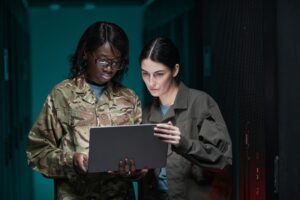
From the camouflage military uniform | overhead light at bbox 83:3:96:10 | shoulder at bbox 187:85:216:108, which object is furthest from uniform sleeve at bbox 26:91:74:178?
overhead light at bbox 83:3:96:10

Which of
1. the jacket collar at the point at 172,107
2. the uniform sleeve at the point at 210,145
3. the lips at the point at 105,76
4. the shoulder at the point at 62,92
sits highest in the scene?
the lips at the point at 105,76

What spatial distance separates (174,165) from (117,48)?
54cm

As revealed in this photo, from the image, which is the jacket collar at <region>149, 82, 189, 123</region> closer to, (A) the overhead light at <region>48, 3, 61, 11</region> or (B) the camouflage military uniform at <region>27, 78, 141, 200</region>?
(B) the camouflage military uniform at <region>27, 78, 141, 200</region>

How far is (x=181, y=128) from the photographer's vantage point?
2.38m

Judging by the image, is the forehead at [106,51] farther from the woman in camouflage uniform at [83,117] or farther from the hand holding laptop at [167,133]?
the hand holding laptop at [167,133]

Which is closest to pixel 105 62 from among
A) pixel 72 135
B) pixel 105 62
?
pixel 105 62

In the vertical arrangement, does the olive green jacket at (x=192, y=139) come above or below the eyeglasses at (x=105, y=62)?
below

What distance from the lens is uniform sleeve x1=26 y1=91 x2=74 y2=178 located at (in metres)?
2.28

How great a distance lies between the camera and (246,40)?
2.56m

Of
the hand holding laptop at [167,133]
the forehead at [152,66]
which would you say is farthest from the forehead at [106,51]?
the hand holding laptop at [167,133]

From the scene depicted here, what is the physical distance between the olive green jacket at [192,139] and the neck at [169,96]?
1.3 inches

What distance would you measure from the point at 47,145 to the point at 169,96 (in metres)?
0.55

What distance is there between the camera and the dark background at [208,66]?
85.6 inches

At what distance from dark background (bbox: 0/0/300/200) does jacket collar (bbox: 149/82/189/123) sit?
301mm
